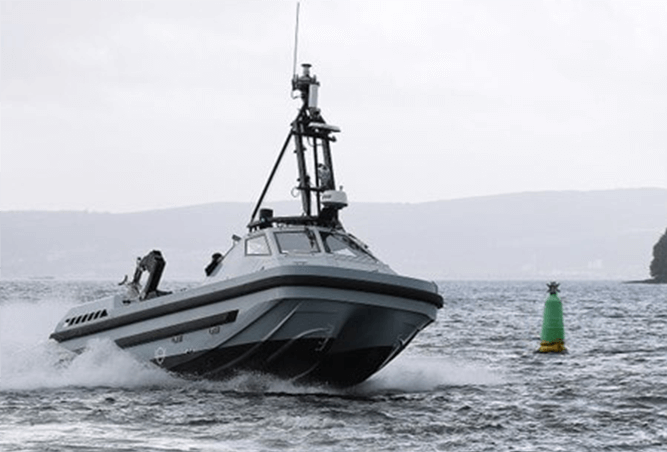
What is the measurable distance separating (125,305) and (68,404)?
3470 millimetres

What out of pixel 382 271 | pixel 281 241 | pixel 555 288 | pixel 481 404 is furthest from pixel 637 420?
pixel 555 288

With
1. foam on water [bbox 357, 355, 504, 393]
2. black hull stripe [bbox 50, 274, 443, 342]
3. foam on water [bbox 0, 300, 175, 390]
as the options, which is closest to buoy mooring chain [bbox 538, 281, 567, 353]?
foam on water [bbox 357, 355, 504, 393]

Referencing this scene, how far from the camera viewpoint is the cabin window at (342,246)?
21.0m

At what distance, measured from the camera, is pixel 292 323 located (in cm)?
2000

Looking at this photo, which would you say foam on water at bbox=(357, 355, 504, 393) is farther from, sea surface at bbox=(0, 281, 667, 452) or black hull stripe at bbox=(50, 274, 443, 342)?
black hull stripe at bbox=(50, 274, 443, 342)

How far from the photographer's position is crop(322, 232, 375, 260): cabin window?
2098 cm

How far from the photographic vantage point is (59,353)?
24469mm

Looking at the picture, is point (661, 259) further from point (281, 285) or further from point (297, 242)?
point (281, 285)

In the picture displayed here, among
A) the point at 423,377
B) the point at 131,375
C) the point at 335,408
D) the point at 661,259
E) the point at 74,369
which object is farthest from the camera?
the point at 661,259

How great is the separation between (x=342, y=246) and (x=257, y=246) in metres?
1.57

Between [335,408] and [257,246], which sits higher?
[257,246]

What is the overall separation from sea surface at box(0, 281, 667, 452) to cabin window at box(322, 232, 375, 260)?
2514 mm

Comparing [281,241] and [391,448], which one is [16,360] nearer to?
[281,241]

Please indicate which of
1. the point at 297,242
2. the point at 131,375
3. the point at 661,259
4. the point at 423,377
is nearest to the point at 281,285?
the point at 297,242
